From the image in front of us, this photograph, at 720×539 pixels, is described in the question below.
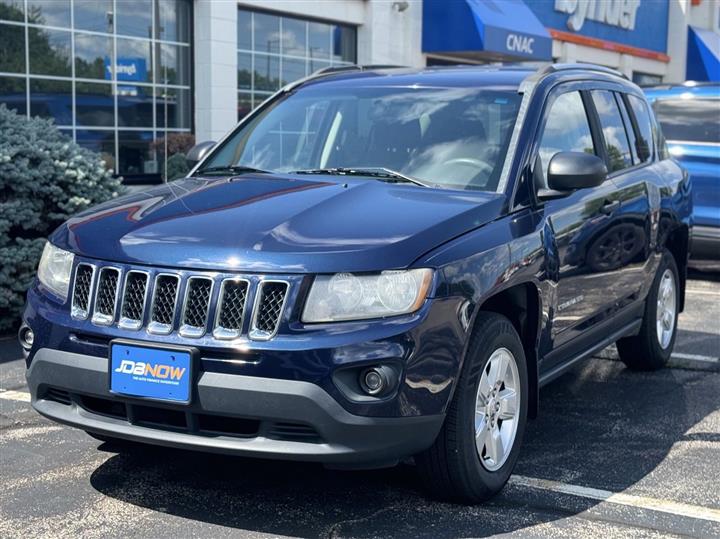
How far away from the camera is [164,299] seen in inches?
145

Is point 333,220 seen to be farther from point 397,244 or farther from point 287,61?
point 287,61

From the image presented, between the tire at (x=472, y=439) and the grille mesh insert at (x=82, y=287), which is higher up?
the grille mesh insert at (x=82, y=287)

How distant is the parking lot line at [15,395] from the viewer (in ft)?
18.5

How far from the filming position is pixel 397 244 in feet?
12.0

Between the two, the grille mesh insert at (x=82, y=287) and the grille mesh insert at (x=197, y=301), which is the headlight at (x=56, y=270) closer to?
the grille mesh insert at (x=82, y=287)

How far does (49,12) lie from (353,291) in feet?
30.9

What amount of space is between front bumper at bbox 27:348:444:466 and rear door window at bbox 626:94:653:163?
3.16 meters

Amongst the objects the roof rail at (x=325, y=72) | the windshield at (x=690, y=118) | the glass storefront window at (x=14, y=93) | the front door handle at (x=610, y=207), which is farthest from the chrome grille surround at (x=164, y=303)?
the glass storefront window at (x=14, y=93)

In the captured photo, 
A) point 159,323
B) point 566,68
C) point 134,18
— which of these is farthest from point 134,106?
point 159,323

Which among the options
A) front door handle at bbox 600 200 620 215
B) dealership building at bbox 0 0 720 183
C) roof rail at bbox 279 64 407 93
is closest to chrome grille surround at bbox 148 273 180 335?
roof rail at bbox 279 64 407 93

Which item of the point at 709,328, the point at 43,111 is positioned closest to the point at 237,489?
the point at 709,328

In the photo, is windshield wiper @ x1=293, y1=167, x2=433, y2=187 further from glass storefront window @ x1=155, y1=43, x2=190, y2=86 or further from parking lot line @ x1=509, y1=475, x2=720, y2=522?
glass storefront window @ x1=155, y1=43, x2=190, y2=86

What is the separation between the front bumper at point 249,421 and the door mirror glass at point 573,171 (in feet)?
4.58

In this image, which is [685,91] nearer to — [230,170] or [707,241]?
[707,241]
